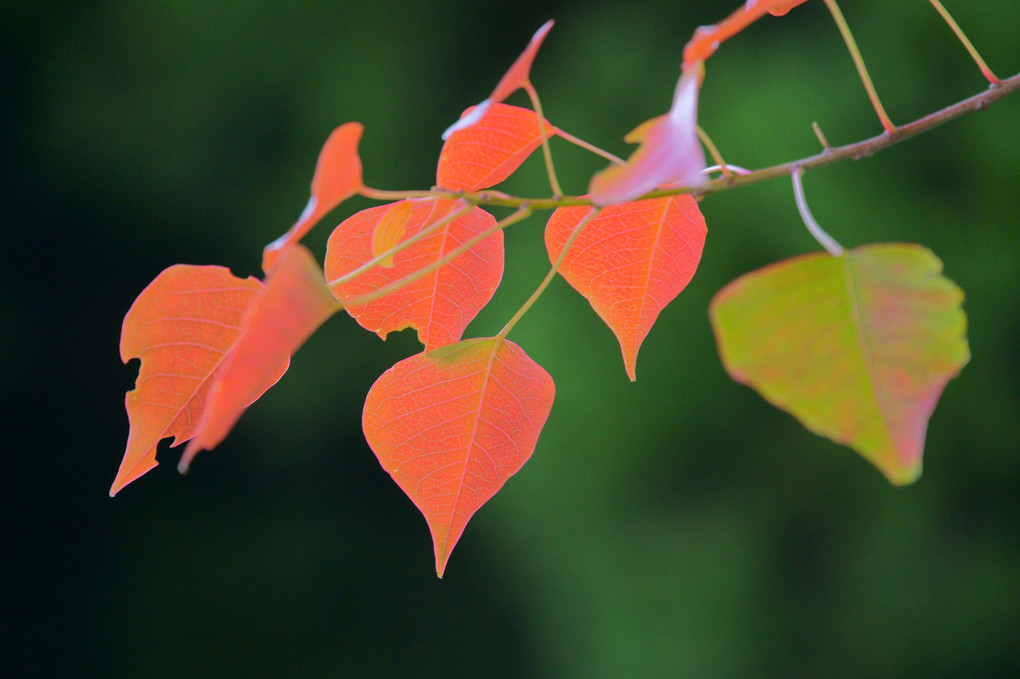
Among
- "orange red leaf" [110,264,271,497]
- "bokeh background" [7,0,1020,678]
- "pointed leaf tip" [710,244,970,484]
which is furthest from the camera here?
"bokeh background" [7,0,1020,678]

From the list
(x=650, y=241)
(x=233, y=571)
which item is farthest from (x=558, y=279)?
(x=650, y=241)

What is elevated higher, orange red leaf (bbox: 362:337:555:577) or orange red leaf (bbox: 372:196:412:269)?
orange red leaf (bbox: 372:196:412:269)

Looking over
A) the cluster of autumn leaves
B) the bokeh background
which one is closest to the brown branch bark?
the cluster of autumn leaves

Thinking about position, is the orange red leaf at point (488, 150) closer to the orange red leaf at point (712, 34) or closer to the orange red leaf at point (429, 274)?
the orange red leaf at point (429, 274)

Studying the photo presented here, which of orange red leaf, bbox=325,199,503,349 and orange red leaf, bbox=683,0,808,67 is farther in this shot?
orange red leaf, bbox=325,199,503,349

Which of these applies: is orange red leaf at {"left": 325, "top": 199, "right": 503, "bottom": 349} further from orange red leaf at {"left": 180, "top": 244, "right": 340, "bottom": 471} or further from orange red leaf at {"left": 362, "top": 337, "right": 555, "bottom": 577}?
orange red leaf at {"left": 180, "top": 244, "right": 340, "bottom": 471}

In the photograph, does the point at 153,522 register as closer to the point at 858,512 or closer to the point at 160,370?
the point at 858,512

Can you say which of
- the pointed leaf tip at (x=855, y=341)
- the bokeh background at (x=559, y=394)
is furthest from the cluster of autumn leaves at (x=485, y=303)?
the bokeh background at (x=559, y=394)

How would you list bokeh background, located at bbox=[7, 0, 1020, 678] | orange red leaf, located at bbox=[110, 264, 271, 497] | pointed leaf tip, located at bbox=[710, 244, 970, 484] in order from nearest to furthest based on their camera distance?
pointed leaf tip, located at bbox=[710, 244, 970, 484] → orange red leaf, located at bbox=[110, 264, 271, 497] → bokeh background, located at bbox=[7, 0, 1020, 678]
